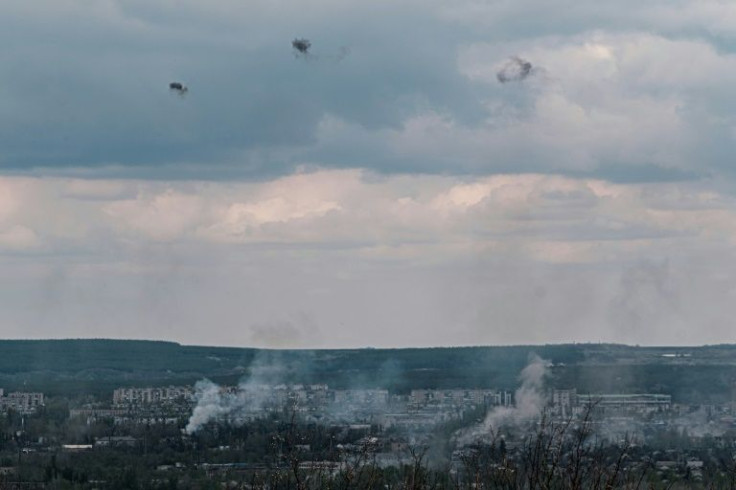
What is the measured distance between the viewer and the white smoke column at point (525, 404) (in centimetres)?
10988

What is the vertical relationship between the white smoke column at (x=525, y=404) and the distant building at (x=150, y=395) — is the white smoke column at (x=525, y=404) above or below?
below

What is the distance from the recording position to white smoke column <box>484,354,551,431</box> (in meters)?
110

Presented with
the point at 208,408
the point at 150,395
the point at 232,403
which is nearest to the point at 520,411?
the point at 208,408

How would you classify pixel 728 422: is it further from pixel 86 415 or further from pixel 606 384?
pixel 86 415

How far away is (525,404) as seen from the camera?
125m

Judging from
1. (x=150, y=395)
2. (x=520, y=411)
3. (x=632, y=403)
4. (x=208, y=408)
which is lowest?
(x=520, y=411)

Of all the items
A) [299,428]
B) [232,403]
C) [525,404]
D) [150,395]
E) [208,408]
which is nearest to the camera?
[299,428]

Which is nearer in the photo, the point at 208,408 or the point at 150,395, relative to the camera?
the point at 208,408

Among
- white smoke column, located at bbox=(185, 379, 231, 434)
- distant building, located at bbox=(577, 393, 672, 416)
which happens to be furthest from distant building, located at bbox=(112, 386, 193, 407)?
distant building, located at bbox=(577, 393, 672, 416)

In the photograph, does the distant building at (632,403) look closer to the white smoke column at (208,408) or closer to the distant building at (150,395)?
the white smoke column at (208,408)

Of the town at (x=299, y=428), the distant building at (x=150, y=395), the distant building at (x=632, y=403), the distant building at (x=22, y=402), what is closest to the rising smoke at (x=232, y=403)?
the town at (x=299, y=428)

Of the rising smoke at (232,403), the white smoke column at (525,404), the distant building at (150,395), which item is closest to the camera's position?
the white smoke column at (525,404)

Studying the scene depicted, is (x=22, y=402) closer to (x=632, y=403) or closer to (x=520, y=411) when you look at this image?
(x=632, y=403)

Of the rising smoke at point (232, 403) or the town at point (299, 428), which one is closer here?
the town at point (299, 428)
